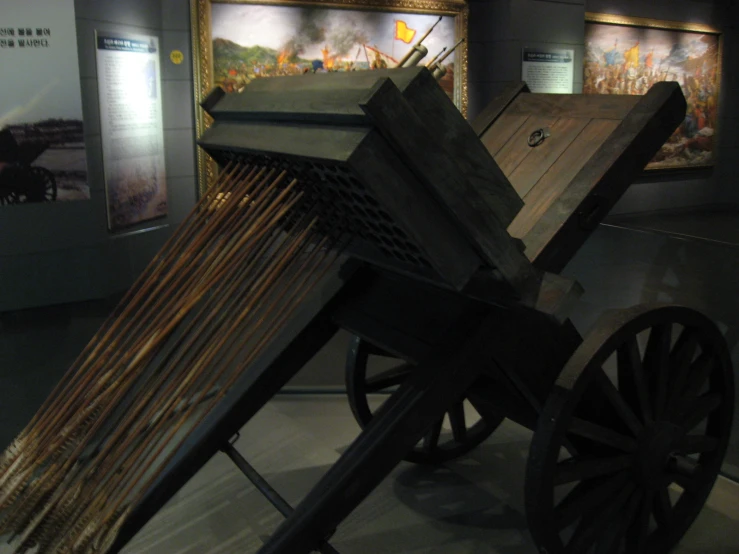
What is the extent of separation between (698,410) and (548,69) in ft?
13.0

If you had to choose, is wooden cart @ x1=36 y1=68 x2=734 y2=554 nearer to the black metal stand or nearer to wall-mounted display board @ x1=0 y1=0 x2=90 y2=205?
the black metal stand

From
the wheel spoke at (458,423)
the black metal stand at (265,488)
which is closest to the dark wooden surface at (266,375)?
the black metal stand at (265,488)

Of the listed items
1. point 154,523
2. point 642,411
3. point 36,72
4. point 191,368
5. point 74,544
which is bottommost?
point 154,523

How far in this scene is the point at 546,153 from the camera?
2486 mm

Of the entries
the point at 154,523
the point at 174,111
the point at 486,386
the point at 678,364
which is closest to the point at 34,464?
the point at 154,523

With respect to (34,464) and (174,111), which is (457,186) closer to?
(34,464)

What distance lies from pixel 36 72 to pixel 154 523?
2.16m

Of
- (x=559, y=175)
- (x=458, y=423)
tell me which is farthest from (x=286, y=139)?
(x=458, y=423)

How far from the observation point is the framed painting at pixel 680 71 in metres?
6.52

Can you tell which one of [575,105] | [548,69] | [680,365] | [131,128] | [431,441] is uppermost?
[575,105]

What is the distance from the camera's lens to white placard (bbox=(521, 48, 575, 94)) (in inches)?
228

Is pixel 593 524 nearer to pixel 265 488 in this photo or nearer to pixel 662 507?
pixel 662 507

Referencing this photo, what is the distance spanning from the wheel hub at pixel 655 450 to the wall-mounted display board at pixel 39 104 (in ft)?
9.48

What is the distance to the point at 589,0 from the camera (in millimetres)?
A: 6207
